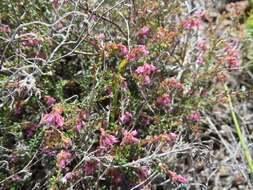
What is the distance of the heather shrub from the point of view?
6.25ft

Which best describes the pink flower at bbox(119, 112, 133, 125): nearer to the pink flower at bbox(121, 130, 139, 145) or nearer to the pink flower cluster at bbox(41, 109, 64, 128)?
the pink flower at bbox(121, 130, 139, 145)

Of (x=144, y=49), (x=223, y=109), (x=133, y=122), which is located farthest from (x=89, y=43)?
(x=223, y=109)

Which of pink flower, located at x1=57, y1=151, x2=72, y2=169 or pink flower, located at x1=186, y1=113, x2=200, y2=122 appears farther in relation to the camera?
pink flower, located at x1=186, y1=113, x2=200, y2=122

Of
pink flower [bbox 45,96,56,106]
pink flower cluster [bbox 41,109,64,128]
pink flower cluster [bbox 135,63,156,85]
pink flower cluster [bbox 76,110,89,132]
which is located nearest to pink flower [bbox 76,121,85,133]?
pink flower cluster [bbox 76,110,89,132]

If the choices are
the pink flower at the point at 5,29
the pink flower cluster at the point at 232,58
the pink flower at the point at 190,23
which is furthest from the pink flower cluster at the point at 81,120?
the pink flower cluster at the point at 232,58

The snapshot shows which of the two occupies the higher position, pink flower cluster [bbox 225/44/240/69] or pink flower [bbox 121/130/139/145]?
pink flower cluster [bbox 225/44/240/69]

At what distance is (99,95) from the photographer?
2057mm

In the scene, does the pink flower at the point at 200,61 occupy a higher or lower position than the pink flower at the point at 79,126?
higher

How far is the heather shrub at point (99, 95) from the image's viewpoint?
6.25 ft

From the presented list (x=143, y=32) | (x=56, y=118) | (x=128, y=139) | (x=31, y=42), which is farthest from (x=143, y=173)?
(x=31, y=42)

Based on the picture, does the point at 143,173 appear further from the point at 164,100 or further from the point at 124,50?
the point at 124,50

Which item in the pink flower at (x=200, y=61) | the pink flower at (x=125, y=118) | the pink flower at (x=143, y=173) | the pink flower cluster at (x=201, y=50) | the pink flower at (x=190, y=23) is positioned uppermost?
the pink flower at (x=190, y=23)

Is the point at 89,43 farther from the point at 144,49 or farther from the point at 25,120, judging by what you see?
the point at 25,120

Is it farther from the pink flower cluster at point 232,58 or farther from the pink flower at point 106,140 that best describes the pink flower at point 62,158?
the pink flower cluster at point 232,58
